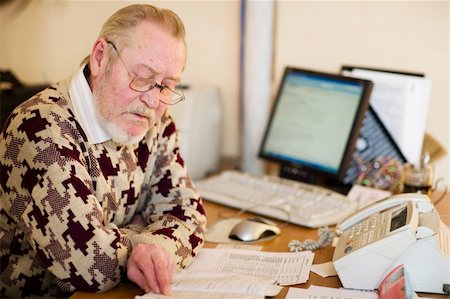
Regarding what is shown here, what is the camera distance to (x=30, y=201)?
1.29 metres

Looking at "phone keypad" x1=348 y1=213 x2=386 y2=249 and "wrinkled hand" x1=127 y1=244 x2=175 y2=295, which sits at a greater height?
"phone keypad" x1=348 y1=213 x2=386 y2=249

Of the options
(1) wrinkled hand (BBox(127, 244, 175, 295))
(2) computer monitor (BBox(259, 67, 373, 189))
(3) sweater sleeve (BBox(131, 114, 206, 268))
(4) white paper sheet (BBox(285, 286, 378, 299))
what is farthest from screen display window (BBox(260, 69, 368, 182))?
(1) wrinkled hand (BBox(127, 244, 175, 295))

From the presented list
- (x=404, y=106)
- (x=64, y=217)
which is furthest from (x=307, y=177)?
(x=64, y=217)

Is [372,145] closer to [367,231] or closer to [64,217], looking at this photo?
[367,231]

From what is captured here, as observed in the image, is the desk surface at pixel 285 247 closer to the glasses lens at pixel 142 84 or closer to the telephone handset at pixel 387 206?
the telephone handset at pixel 387 206

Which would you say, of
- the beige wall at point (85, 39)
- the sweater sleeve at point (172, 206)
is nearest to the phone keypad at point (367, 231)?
the sweater sleeve at point (172, 206)

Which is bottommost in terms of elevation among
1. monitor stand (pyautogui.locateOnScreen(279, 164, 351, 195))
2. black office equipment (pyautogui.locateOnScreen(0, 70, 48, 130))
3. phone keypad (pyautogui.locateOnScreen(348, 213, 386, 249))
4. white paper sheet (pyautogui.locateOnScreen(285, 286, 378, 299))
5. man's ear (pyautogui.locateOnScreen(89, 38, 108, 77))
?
monitor stand (pyautogui.locateOnScreen(279, 164, 351, 195))

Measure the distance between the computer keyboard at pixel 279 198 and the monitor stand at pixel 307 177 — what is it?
0.23 feet

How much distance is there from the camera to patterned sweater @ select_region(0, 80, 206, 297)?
4.11 feet

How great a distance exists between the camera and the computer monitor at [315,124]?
1.93m

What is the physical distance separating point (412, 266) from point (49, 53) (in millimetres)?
1907

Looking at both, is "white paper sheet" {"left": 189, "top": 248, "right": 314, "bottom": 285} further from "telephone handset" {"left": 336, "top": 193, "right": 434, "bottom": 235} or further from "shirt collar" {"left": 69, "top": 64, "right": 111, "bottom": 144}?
"shirt collar" {"left": 69, "top": 64, "right": 111, "bottom": 144}

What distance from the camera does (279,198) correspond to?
1.85 meters

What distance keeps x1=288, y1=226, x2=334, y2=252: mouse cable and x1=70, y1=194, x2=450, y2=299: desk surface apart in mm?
14
